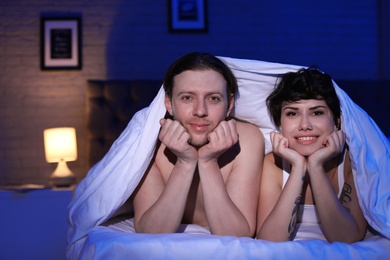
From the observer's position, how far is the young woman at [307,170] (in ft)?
4.47

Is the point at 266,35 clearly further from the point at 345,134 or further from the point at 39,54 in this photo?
the point at 345,134

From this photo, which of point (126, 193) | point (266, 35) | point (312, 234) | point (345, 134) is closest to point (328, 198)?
point (312, 234)

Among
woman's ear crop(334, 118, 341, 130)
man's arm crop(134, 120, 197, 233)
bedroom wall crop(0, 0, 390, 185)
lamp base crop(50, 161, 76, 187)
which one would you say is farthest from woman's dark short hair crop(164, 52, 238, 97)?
bedroom wall crop(0, 0, 390, 185)

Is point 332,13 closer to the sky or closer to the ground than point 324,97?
closer to the sky

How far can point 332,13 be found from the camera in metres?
→ 3.34

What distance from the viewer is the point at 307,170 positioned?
155cm

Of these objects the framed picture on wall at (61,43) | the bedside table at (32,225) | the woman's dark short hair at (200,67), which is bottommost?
the bedside table at (32,225)

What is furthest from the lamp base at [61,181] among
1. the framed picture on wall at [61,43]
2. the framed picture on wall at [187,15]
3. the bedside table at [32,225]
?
the framed picture on wall at [187,15]

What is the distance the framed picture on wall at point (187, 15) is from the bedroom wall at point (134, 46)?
50 mm

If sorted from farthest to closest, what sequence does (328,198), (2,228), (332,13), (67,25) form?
(332,13)
(67,25)
(2,228)
(328,198)

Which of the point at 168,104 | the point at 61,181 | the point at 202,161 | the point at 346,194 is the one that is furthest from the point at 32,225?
the point at 346,194

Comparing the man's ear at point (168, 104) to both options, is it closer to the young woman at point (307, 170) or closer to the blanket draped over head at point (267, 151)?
the blanket draped over head at point (267, 151)

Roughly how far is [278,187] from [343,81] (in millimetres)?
1821

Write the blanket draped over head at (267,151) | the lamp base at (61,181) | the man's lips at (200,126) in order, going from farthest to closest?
the lamp base at (61,181) → the man's lips at (200,126) → the blanket draped over head at (267,151)
